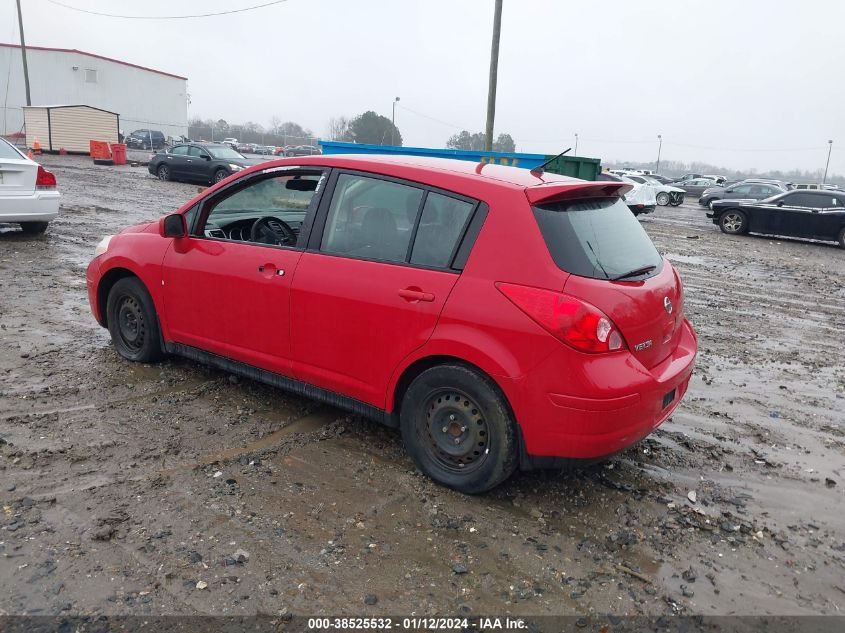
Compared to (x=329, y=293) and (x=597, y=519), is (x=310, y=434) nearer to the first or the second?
(x=329, y=293)

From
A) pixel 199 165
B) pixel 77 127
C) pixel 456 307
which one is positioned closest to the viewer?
pixel 456 307

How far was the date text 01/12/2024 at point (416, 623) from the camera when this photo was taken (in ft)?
8.56

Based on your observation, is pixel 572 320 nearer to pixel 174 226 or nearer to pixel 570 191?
pixel 570 191

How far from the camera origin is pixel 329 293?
12.6 feet

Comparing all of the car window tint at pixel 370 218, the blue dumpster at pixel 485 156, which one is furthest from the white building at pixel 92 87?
the car window tint at pixel 370 218

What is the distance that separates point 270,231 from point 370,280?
1313mm

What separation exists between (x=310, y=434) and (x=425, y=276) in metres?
1.41

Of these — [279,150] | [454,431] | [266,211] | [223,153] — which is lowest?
[454,431]

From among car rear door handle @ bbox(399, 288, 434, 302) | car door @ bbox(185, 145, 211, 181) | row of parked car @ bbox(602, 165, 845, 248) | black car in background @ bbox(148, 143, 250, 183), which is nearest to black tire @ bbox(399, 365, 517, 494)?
car rear door handle @ bbox(399, 288, 434, 302)

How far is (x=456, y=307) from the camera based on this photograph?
3.39m

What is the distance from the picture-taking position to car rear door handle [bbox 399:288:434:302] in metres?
3.49

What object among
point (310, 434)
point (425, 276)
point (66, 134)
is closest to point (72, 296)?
point (310, 434)

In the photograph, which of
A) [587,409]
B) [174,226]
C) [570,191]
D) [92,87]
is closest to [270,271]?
[174,226]

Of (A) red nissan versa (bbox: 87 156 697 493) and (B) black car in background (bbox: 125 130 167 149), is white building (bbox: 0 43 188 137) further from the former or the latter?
(A) red nissan versa (bbox: 87 156 697 493)
